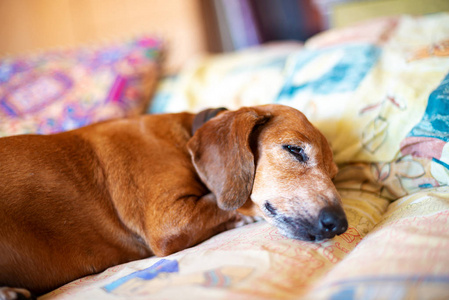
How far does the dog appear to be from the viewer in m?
1.36

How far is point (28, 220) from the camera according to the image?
1.38 m

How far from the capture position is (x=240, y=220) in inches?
65.0

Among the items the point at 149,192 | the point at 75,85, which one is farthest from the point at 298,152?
the point at 75,85

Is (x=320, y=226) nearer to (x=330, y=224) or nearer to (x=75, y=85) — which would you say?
(x=330, y=224)

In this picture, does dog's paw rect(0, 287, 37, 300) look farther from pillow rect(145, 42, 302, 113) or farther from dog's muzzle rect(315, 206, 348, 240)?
pillow rect(145, 42, 302, 113)

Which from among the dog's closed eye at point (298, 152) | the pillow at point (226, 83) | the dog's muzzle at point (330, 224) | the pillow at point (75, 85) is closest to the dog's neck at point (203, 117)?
the dog's closed eye at point (298, 152)

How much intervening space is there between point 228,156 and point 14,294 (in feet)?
3.07

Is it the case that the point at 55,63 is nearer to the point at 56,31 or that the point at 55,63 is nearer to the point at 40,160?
the point at 40,160

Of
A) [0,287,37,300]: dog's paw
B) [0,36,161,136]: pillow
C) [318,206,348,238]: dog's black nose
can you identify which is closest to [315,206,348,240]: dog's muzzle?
[318,206,348,238]: dog's black nose

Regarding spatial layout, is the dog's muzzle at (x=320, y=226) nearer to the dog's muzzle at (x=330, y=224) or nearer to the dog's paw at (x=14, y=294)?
the dog's muzzle at (x=330, y=224)

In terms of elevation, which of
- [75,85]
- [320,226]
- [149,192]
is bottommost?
[320,226]

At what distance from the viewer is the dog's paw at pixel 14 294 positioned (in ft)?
3.95

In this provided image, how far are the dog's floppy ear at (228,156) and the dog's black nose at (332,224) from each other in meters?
0.34

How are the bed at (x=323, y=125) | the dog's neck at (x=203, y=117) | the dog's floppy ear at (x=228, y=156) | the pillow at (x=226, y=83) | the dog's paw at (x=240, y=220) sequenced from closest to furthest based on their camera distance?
the bed at (x=323, y=125), the dog's floppy ear at (x=228, y=156), the dog's paw at (x=240, y=220), the dog's neck at (x=203, y=117), the pillow at (x=226, y=83)
